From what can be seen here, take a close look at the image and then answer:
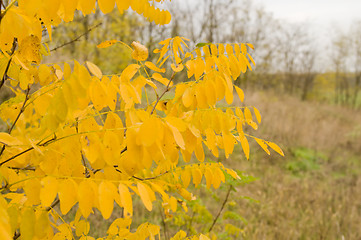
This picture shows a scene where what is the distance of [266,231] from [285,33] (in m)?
26.7

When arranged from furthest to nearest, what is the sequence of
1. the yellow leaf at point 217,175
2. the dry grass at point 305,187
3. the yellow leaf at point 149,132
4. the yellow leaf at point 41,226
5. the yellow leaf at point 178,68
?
the dry grass at point 305,187 < the yellow leaf at point 217,175 < the yellow leaf at point 178,68 < the yellow leaf at point 41,226 < the yellow leaf at point 149,132

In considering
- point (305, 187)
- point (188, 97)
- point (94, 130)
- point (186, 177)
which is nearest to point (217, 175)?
point (186, 177)

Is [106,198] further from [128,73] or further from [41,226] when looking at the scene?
[128,73]

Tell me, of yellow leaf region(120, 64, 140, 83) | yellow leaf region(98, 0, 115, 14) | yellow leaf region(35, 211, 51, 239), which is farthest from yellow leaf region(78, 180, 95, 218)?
yellow leaf region(98, 0, 115, 14)

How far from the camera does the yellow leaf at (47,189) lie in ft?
2.34

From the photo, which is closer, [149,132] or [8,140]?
[149,132]

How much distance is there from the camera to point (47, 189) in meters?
0.73

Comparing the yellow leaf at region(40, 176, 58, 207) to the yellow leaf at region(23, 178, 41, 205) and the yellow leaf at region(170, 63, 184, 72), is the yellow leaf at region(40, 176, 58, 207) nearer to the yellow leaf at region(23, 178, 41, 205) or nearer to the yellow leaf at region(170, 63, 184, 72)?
the yellow leaf at region(23, 178, 41, 205)

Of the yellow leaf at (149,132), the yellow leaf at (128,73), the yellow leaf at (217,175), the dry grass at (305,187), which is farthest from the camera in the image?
the dry grass at (305,187)

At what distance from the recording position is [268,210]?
4.34 m

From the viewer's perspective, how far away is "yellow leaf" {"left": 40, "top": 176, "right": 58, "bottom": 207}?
712 millimetres

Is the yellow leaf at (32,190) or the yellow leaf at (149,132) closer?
the yellow leaf at (149,132)

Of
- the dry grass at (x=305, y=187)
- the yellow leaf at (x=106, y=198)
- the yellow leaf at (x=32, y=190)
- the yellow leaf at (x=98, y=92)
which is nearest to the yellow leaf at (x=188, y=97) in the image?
the yellow leaf at (x=98, y=92)

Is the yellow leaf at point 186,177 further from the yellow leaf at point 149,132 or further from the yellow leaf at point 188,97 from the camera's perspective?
the yellow leaf at point 149,132
